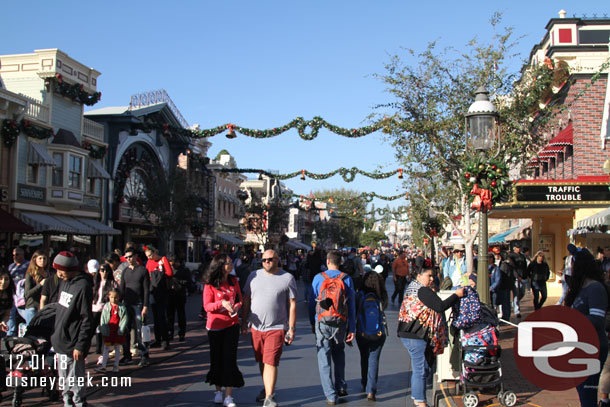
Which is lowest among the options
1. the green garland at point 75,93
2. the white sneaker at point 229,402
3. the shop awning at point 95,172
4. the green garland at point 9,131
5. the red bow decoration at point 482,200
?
the white sneaker at point 229,402

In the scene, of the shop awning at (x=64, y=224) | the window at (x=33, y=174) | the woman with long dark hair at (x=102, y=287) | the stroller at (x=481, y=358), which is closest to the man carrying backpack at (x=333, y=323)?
the stroller at (x=481, y=358)

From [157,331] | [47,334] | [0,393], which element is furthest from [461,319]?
[157,331]

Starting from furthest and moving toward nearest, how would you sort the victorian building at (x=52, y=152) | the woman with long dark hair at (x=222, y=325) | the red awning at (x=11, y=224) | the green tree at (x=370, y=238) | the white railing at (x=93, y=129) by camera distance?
the green tree at (x=370, y=238) < the white railing at (x=93, y=129) < the victorian building at (x=52, y=152) < the red awning at (x=11, y=224) < the woman with long dark hair at (x=222, y=325)

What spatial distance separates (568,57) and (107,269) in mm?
22665

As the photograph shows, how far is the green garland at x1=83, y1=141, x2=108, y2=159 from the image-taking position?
29438 mm

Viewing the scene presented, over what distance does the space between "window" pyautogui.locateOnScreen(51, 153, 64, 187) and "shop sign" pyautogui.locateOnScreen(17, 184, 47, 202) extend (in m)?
0.81

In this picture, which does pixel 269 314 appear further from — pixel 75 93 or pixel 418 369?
pixel 75 93

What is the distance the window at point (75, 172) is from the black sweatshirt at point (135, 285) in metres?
19.1

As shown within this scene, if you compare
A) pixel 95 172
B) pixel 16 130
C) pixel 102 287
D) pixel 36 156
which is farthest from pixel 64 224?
pixel 102 287

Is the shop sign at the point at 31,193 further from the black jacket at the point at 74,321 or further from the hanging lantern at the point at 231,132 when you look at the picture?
the black jacket at the point at 74,321

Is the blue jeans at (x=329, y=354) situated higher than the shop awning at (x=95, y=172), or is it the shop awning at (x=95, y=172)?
the shop awning at (x=95, y=172)

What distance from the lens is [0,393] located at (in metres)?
7.15

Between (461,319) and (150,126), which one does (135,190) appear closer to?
(150,126)

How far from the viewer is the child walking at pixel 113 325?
9.08 meters
